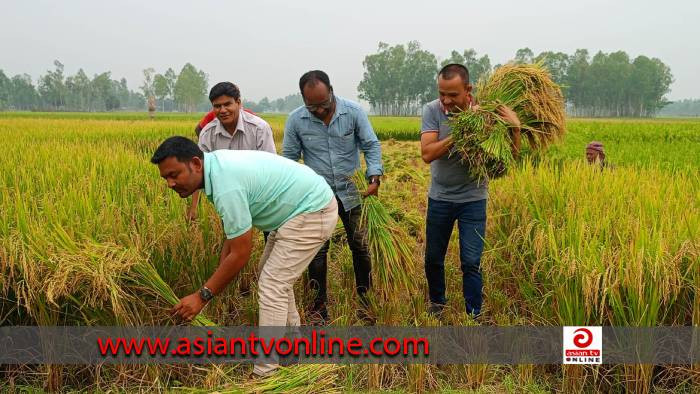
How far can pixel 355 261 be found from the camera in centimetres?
307

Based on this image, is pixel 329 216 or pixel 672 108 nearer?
pixel 329 216

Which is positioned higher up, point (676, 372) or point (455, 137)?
point (455, 137)

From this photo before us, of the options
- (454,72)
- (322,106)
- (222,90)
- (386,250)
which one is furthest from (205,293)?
(454,72)

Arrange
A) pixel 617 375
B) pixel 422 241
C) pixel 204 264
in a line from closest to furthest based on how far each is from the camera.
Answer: pixel 617 375
pixel 204 264
pixel 422 241

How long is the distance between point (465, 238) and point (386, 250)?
471mm

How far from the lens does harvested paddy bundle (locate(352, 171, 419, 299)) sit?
9.24ft

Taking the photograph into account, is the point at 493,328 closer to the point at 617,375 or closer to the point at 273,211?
the point at 617,375

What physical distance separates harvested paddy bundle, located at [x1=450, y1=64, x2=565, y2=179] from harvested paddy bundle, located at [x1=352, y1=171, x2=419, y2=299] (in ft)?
1.97

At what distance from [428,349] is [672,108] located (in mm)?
185896

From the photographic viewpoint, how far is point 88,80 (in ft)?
284

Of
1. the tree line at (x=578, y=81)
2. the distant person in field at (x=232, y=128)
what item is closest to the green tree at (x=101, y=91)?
the tree line at (x=578, y=81)

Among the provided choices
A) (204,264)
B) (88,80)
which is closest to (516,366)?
(204,264)

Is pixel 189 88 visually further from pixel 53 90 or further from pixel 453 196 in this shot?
pixel 453 196

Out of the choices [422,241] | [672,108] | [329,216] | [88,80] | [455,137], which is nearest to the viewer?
[329,216]
